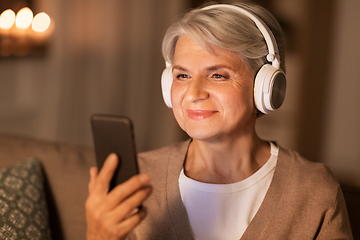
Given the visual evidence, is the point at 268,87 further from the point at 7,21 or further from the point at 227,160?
the point at 7,21

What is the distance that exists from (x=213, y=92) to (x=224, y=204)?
0.37 m

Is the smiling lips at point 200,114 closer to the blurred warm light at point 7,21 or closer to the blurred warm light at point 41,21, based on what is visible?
the blurred warm light at point 41,21

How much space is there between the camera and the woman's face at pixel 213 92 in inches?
37.6

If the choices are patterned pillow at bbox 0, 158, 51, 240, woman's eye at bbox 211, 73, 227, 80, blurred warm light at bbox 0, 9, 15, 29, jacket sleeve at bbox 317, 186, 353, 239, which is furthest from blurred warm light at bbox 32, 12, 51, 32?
jacket sleeve at bbox 317, 186, 353, 239

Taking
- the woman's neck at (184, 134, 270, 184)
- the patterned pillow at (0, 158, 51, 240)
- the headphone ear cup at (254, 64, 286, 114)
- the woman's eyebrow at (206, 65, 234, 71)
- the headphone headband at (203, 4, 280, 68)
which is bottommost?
the patterned pillow at (0, 158, 51, 240)

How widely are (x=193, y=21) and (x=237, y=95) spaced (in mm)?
257

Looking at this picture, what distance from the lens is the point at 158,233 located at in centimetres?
107

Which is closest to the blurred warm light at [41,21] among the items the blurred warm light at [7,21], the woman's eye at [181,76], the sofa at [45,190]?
the blurred warm light at [7,21]

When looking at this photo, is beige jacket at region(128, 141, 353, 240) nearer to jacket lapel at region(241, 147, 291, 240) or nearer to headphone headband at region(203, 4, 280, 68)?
jacket lapel at region(241, 147, 291, 240)

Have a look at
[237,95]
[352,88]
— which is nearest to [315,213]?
[237,95]

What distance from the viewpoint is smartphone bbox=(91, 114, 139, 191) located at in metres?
0.71

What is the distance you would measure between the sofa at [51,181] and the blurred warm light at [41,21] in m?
1.12

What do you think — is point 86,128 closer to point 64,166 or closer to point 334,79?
point 64,166

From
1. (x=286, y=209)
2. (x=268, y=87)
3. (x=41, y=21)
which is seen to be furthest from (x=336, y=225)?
(x=41, y=21)
